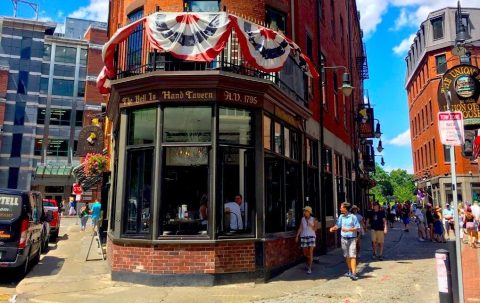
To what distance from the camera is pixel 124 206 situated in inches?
385

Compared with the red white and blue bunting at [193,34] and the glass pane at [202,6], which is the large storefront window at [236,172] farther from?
the glass pane at [202,6]

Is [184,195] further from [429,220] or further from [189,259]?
[429,220]

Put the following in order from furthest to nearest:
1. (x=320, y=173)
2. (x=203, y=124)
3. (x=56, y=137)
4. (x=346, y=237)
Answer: (x=56, y=137), (x=320, y=173), (x=346, y=237), (x=203, y=124)

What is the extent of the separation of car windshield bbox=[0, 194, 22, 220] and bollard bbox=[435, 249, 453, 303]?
9260 mm

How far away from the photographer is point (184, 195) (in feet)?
32.9

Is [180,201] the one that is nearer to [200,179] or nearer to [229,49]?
[200,179]

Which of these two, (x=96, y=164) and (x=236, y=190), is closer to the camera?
(x=236, y=190)

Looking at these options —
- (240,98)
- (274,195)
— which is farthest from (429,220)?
(240,98)

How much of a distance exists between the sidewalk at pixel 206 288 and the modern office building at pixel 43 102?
37.6m

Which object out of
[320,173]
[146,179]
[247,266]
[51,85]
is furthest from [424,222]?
[51,85]

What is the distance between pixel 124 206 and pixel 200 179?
194 cm

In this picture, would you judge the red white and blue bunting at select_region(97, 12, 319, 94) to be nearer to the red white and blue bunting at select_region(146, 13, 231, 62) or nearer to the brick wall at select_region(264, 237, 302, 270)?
the red white and blue bunting at select_region(146, 13, 231, 62)

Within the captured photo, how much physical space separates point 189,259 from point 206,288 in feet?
2.34

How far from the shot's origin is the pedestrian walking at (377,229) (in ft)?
45.2
